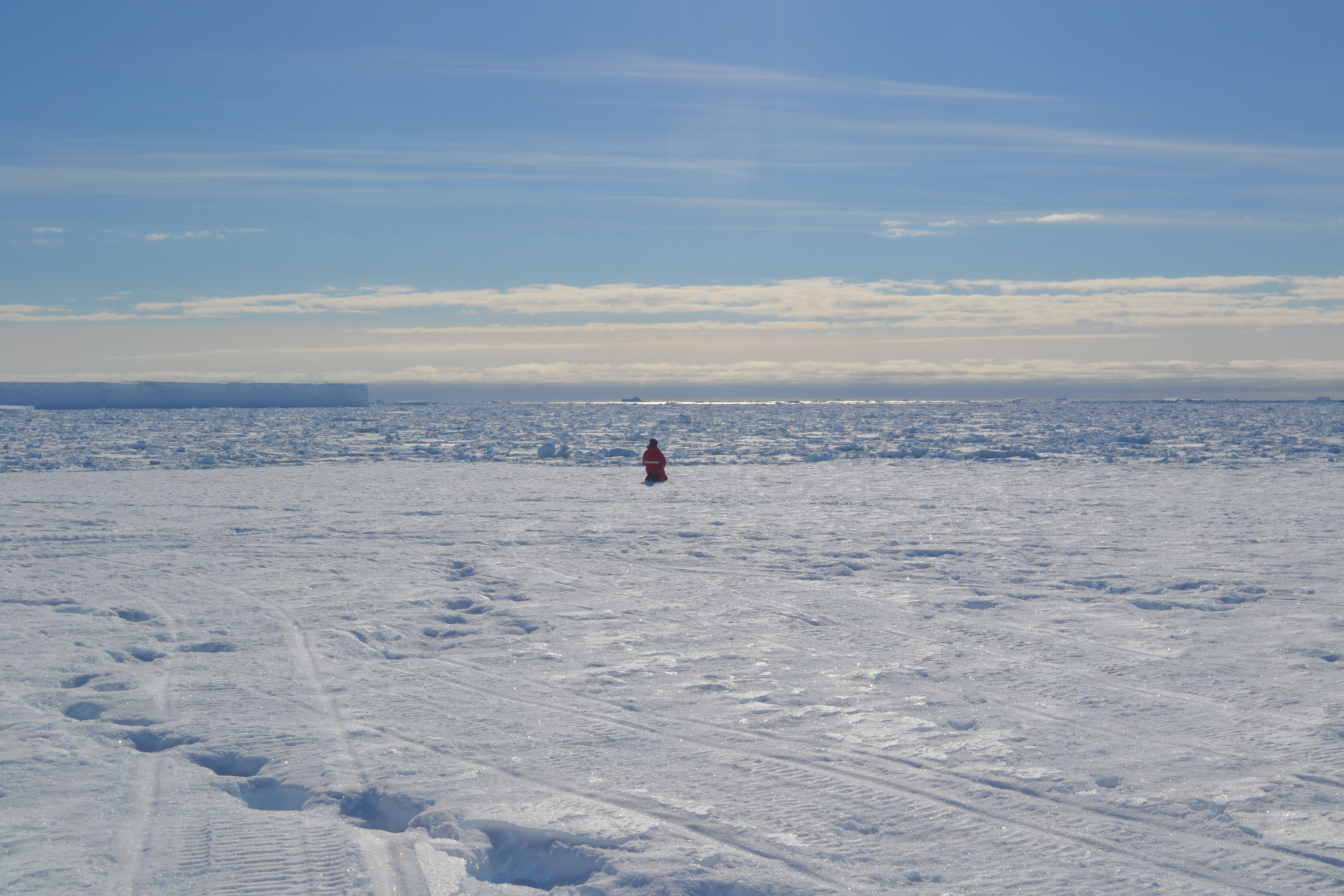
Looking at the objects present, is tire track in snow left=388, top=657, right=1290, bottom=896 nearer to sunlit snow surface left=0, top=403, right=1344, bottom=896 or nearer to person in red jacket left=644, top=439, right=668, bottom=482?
sunlit snow surface left=0, top=403, right=1344, bottom=896

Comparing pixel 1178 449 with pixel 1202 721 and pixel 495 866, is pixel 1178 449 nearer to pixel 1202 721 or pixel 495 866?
pixel 1202 721

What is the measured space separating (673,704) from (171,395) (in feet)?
347

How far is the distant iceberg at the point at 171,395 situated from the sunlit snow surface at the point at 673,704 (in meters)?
97.7

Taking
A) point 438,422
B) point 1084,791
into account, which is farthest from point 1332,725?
point 438,422

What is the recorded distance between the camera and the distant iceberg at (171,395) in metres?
94.5

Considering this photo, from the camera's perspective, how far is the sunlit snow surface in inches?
113

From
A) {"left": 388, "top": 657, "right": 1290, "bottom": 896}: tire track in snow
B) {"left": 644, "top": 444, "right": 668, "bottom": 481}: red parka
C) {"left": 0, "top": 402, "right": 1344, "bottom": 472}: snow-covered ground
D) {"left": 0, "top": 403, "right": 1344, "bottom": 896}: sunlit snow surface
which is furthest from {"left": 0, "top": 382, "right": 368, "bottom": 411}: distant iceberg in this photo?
{"left": 388, "top": 657, "right": 1290, "bottom": 896}: tire track in snow

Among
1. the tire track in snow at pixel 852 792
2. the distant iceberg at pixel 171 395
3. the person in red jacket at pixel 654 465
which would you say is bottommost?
the tire track in snow at pixel 852 792

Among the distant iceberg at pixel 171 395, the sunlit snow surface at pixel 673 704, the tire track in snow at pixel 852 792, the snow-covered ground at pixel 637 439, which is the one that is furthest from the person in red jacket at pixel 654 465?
the distant iceberg at pixel 171 395

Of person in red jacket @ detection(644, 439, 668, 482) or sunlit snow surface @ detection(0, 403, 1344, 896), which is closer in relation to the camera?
sunlit snow surface @ detection(0, 403, 1344, 896)

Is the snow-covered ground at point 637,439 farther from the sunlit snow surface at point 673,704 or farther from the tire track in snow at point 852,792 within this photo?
the tire track in snow at point 852,792

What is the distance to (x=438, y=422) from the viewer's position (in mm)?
49125

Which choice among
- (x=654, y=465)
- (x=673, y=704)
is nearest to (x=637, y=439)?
(x=654, y=465)

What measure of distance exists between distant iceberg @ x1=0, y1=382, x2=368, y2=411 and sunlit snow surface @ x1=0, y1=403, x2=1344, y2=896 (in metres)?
97.7
